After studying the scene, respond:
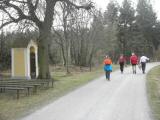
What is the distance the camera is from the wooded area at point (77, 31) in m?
24.1

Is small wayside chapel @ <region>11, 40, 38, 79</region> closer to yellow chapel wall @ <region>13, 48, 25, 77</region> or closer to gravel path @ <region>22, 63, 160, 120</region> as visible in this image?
yellow chapel wall @ <region>13, 48, 25, 77</region>

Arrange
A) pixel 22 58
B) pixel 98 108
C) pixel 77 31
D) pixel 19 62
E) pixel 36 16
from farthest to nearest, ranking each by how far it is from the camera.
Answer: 1. pixel 77 31
2. pixel 19 62
3. pixel 22 58
4. pixel 36 16
5. pixel 98 108

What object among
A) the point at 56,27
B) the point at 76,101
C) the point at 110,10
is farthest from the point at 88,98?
the point at 110,10

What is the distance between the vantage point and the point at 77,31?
45.0m

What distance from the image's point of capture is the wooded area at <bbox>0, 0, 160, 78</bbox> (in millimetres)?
24109

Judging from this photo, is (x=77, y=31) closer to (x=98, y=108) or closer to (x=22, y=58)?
(x=22, y=58)

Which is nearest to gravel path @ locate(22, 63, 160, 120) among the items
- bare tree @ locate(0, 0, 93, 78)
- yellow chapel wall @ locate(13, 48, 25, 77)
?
bare tree @ locate(0, 0, 93, 78)

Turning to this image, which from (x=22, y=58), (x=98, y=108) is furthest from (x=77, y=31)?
(x=98, y=108)

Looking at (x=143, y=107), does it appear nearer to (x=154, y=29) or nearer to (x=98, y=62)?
(x=98, y=62)

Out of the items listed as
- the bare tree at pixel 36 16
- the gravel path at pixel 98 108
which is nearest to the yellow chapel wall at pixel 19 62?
the bare tree at pixel 36 16

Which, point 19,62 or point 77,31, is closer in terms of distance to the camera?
point 19,62

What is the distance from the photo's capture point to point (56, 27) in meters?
40.8

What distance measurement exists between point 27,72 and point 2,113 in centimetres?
1753

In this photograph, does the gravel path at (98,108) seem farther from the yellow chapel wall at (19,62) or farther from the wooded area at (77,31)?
the yellow chapel wall at (19,62)
